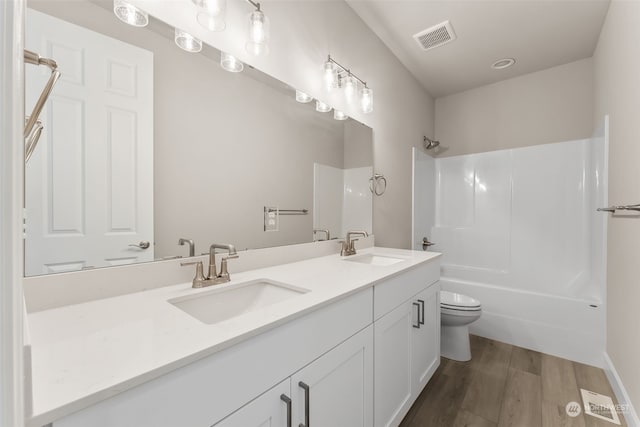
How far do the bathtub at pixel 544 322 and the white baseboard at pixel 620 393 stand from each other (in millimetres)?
155

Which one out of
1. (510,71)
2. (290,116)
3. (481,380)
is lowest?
(481,380)

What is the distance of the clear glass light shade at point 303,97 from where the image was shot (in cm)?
154

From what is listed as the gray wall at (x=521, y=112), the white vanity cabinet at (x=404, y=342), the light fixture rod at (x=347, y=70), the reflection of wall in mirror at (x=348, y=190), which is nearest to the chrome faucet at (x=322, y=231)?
the reflection of wall in mirror at (x=348, y=190)

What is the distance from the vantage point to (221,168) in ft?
3.92

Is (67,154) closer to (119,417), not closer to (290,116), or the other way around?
(119,417)

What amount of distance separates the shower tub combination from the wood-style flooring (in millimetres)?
270

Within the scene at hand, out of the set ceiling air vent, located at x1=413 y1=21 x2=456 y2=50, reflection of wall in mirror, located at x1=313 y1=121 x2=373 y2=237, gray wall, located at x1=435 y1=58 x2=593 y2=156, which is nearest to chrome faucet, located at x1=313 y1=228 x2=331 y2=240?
reflection of wall in mirror, located at x1=313 y1=121 x2=373 y2=237

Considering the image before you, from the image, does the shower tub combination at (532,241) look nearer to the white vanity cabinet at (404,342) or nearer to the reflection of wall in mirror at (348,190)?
the white vanity cabinet at (404,342)

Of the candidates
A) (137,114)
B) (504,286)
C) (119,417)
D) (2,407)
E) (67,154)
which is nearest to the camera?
(2,407)

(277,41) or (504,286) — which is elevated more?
(277,41)

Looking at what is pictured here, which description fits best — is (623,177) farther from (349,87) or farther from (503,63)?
(349,87)

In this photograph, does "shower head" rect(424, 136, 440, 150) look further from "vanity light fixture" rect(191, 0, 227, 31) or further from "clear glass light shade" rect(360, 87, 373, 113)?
"vanity light fixture" rect(191, 0, 227, 31)

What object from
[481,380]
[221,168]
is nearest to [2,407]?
[221,168]

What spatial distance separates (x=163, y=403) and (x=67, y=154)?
0.74 metres
